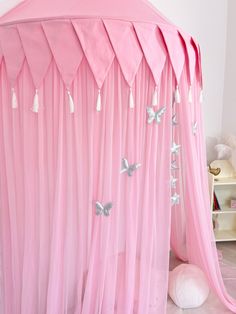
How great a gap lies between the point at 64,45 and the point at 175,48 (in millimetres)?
527

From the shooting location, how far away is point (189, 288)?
191cm

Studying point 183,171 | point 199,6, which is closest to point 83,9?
point 183,171

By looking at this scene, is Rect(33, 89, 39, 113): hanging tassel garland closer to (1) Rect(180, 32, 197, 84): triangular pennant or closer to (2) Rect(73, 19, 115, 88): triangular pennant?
(2) Rect(73, 19, 115, 88): triangular pennant

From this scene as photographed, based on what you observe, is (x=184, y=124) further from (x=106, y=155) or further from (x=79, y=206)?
(x=79, y=206)

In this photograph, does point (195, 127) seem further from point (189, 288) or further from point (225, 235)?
point (225, 235)

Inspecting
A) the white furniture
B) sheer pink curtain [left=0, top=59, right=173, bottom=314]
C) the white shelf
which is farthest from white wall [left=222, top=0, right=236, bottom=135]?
sheer pink curtain [left=0, top=59, right=173, bottom=314]

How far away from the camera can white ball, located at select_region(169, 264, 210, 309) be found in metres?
1.91

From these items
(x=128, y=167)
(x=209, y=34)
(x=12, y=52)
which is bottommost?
(x=128, y=167)

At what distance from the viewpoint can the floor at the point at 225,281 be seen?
6.27ft

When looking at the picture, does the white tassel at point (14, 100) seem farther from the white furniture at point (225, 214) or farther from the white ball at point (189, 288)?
the white furniture at point (225, 214)

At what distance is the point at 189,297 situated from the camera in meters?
1.90

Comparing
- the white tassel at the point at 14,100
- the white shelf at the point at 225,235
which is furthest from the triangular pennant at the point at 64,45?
the white shelf at the point at 225,235

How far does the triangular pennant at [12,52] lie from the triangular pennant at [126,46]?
1.31ft

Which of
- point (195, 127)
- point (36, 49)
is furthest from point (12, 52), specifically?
point (195, 127)
